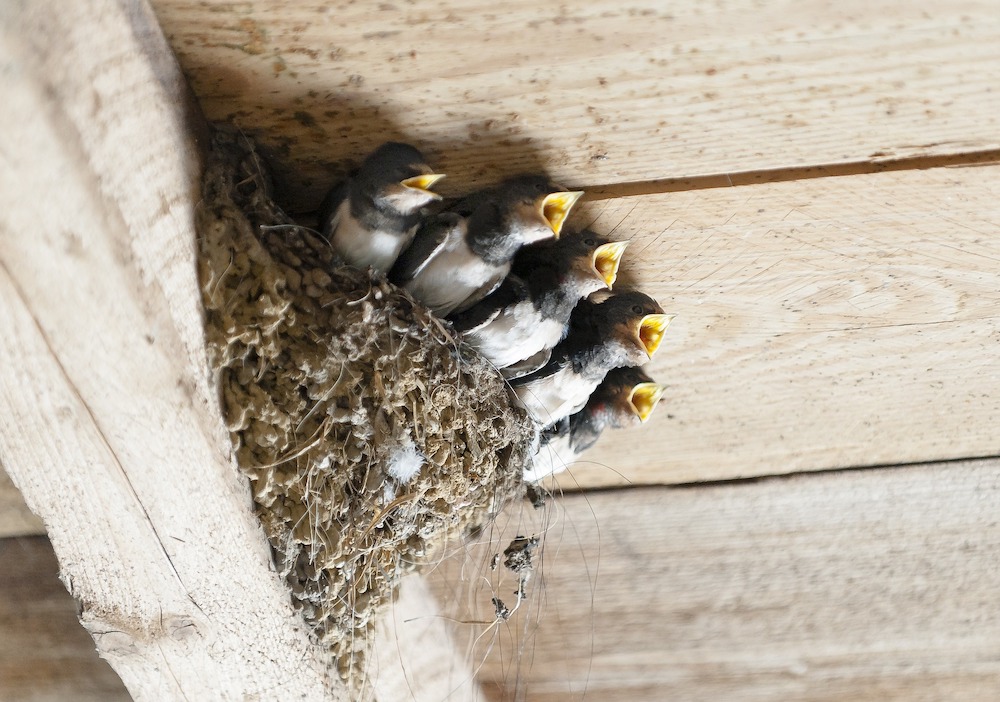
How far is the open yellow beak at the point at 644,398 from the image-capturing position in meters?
1.42

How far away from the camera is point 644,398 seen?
1435 millimetres

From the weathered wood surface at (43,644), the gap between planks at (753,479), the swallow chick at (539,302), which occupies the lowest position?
the gap between planks at (753,479)

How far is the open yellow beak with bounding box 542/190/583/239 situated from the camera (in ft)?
3.74

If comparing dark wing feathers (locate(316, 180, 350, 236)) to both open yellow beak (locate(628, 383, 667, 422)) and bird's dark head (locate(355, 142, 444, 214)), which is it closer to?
bird's dark head (locate(355, 142, 444, 214))

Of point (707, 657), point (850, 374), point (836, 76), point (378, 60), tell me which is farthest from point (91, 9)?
point (707, 657)

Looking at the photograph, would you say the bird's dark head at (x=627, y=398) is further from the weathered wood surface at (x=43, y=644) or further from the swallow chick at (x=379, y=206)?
the weathered wood surface at (x=43, y=644)

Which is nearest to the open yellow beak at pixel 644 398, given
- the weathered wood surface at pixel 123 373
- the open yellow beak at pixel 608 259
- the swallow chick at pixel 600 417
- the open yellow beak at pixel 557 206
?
the swallow chick at pixel 600 417

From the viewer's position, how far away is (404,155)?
1.09 metres

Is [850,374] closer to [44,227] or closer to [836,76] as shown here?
[836,76]

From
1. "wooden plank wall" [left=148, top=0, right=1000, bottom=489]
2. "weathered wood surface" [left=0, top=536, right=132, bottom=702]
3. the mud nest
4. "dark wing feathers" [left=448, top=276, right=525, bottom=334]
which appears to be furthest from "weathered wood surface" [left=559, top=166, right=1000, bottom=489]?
"weathered wood surface" [left=0, top=536, right=132, bottom=702]

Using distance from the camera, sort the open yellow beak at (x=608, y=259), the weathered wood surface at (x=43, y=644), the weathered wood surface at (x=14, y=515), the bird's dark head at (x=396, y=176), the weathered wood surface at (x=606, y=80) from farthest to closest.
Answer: the weathered wood surface at (x=43, y=644)
the weathered wood surface at (x=14, y=515)
the open yellow beak at (x=608, y=259)
the bird's dark head at (x=396, y=176)
the weathered wood surface at (x=606, y=80)

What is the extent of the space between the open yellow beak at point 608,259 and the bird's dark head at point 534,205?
9cm

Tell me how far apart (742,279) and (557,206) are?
0.33 metres

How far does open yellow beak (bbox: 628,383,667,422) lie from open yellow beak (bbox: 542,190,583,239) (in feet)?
1.24
